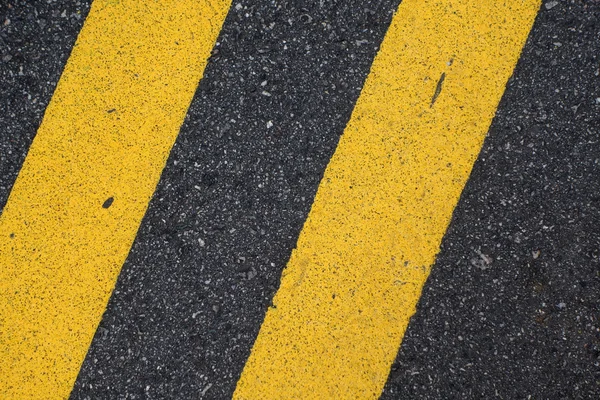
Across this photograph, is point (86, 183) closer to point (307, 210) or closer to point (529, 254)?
point (307, 210)

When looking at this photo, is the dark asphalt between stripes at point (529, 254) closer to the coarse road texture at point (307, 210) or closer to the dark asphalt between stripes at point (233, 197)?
the coarse road texture at point (307, 210)

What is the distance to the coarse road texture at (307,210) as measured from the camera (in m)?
2.14

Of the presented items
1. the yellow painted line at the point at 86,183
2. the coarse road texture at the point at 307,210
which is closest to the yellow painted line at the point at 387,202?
the coarse road texture at the point at 307,210

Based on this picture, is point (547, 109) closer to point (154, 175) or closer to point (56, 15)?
point (154, 175)

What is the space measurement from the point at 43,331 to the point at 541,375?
1841 millimetres

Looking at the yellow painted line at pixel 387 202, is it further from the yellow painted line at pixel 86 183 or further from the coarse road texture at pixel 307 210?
the yellow painted line at pixel 86 183

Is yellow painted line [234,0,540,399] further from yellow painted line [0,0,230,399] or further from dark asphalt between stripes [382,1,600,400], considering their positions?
yellow painted line [0,0,230,399]

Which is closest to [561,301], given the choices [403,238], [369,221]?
[403,238]

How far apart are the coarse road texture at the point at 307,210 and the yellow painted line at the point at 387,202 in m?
0.05

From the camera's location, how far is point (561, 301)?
2.15 meters

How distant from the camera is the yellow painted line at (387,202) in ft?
7.00

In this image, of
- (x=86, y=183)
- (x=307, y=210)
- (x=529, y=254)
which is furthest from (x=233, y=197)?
(x=529, y=254)

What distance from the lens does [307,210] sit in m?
2.15

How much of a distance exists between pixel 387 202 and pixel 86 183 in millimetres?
1111
